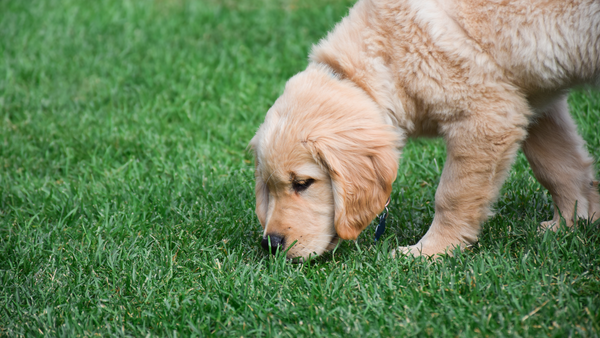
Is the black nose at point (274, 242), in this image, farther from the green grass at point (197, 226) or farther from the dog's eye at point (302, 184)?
the dog's eye at point (302, 184)

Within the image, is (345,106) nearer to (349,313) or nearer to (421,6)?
(421,6)

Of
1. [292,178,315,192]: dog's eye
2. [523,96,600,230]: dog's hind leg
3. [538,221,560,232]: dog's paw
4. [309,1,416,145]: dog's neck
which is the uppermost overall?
[309,1,416,145]: dog's neck

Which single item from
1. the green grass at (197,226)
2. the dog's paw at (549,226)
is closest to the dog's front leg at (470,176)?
the green grass at (197,226)

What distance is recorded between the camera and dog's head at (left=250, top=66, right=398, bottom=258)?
2.74m

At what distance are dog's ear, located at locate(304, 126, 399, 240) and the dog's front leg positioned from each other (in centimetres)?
32

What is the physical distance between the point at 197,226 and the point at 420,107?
154 centimetres

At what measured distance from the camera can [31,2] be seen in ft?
25.0

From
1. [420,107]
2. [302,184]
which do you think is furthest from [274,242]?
[420,107]

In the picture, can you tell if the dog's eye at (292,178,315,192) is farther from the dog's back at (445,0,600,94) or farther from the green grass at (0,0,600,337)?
the dog's back at (445,0,600,94)

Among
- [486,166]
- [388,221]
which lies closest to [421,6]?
[486,166]

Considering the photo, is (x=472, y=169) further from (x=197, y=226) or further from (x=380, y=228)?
(x=197, y=226)

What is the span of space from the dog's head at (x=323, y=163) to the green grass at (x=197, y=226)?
0.67 feet

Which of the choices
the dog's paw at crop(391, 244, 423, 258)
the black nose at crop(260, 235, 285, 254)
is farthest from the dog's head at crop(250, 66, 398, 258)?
the dog's paw at crop(391, 244, 423, 258)

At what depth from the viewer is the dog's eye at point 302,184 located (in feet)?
9.30
